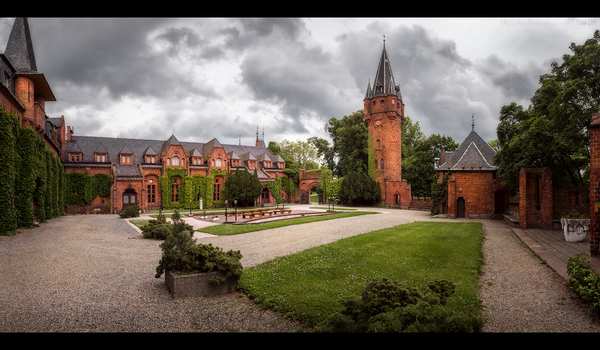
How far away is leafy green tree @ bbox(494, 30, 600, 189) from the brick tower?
71.8 ft

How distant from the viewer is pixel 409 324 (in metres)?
4.25

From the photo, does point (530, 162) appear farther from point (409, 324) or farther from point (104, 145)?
point (104, 145)

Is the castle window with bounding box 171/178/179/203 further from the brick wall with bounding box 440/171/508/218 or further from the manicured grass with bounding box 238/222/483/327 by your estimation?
the manicured grass with bounding box 238/222/483/327

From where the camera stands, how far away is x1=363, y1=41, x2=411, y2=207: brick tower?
42.3 m

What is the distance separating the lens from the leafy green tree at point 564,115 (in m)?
15.9

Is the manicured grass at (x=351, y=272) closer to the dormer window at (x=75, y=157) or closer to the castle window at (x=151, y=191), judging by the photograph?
the castle window at (x=151, y=191)

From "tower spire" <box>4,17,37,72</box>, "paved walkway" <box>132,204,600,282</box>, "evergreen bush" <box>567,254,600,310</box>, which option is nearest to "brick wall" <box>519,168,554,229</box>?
"paved walkway" <box>132,204,600,282</box>

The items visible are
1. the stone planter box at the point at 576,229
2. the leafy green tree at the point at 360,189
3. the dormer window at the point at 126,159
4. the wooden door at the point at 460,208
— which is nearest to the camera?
the stone planter box at the point at 576,229

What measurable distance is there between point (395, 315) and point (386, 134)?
40.9 meters

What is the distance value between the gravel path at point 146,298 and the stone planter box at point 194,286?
21 cm

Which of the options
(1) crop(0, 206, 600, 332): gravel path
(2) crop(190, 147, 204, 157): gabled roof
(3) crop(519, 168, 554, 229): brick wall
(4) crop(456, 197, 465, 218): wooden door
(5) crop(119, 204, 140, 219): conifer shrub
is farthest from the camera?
(2) crop(190, 147, 204, 157): gabled roof

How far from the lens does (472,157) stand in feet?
87.7

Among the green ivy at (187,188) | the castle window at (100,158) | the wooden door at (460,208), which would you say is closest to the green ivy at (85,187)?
the castle window at (100,158)

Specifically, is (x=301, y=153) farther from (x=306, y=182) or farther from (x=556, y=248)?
(x=556, y=248)
